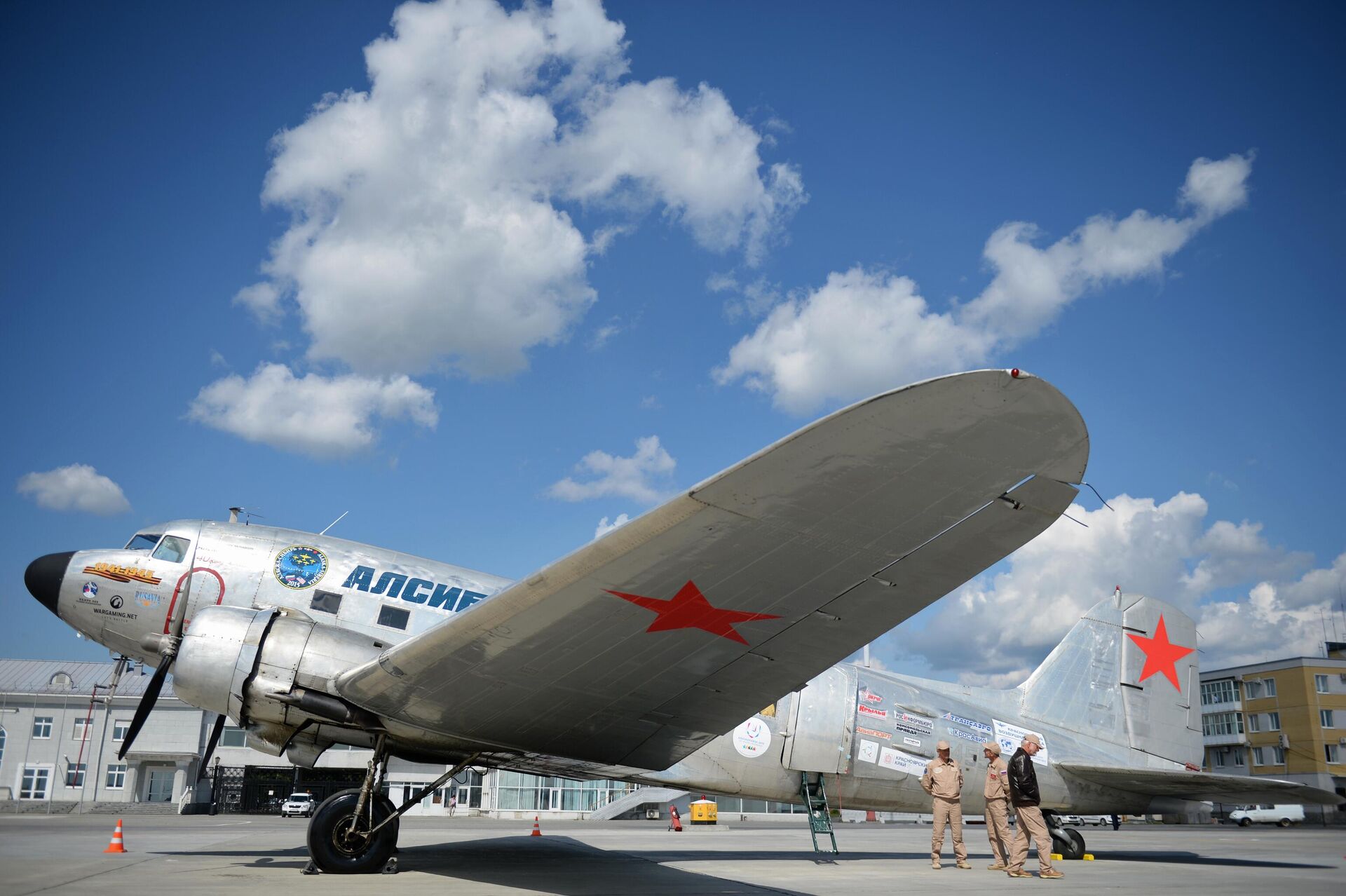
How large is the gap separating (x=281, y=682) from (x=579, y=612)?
3.77 m

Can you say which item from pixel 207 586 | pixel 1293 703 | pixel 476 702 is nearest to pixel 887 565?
pixel 476 702

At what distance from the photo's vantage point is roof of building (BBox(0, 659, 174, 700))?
4466 cm

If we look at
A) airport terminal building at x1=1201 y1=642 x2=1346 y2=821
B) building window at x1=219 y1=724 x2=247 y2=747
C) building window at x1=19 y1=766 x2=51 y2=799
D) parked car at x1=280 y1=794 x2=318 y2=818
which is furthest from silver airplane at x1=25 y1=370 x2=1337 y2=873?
airport terminal building at x1=1201 y1=642 x2=1346 y2=821

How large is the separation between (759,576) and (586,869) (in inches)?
210

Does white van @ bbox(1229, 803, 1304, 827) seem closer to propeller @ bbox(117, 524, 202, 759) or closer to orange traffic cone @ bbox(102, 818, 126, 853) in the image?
orange traffic cone @ bbox(102, 818, 126, 853)

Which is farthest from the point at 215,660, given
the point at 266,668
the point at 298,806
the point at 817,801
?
the point at 298,806

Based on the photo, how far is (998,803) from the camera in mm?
10086

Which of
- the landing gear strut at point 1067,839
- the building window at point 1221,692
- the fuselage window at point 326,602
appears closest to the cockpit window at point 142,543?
the fuselage window at point 326,602

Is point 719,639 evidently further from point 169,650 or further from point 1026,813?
point 169,650

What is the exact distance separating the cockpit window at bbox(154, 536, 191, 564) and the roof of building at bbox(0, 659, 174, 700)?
136 ft

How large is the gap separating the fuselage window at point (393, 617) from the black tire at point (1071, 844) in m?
9.70

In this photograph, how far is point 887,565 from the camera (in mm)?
5195

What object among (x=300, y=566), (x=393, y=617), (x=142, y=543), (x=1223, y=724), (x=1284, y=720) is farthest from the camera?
(x=1223, y=724)

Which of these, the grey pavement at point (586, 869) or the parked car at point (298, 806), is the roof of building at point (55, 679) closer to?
the parked car at point (298, 806)
